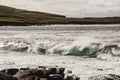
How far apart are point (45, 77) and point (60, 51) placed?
23.1 m

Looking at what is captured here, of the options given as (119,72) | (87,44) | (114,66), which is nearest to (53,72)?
(119,72)

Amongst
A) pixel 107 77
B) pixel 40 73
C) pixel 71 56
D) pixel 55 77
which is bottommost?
pixel 71 56

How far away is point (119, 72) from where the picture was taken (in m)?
29.8

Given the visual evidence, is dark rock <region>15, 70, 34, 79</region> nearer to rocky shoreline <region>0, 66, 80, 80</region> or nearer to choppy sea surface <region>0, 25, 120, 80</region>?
rocky shoreline <region>0, 66, 80, 80</region>

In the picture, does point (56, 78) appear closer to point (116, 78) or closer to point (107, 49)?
point (116, 78)

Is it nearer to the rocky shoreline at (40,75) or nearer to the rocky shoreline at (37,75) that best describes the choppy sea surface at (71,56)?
the rocky shoreline at (40,75)

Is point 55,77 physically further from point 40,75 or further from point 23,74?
point 23,74

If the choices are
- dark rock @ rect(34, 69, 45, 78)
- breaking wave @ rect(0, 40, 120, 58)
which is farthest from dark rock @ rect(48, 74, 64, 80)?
breaking wave @ rect(0, 40, 120, 58)

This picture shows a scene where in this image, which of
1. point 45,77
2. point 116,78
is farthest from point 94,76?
point 45,77

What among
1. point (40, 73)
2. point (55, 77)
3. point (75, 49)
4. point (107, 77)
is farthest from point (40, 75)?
point (75, 49)

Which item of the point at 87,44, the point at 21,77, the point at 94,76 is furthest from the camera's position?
the point at 87,44

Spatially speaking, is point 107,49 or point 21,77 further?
point 107,49

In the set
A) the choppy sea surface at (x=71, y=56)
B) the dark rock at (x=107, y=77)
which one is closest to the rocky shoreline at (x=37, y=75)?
the dark rock at (x=107, y=77)

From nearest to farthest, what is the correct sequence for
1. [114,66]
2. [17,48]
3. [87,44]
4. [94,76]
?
[94,76]
[114,66]
[87,44]
[17,48]
